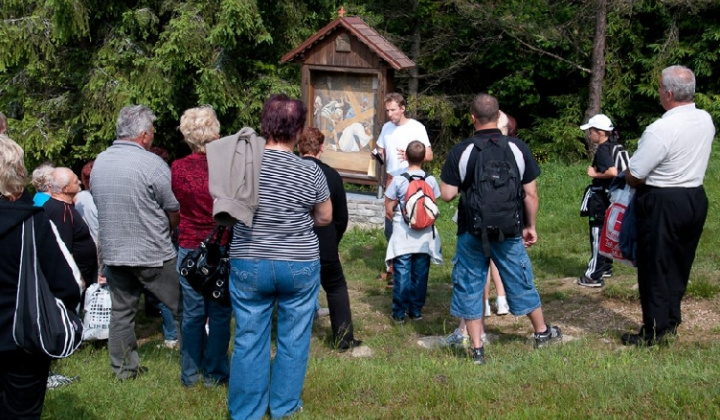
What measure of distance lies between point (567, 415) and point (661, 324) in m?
1.93

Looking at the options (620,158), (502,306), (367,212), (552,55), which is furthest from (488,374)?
(552,55)

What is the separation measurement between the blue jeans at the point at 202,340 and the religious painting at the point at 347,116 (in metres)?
6.93

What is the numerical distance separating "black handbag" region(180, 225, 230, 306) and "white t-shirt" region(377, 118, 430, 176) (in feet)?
13.9

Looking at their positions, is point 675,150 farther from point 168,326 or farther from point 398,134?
point 168,326

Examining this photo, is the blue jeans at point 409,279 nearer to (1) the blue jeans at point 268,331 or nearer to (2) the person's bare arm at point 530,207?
(2) the person's bare arm at point 530,207

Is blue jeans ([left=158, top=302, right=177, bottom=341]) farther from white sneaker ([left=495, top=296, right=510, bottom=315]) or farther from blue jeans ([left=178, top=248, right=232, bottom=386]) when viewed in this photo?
white sneaker ([left=495, top=296, right=510, bottom=315])

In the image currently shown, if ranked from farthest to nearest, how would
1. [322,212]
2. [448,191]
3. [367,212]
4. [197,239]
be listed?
[367,212], [448,191], [197,239], [322,212]

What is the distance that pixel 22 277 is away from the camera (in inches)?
136

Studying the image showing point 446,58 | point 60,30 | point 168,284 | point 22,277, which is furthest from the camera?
point 446,58

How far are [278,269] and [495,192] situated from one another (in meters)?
1.82

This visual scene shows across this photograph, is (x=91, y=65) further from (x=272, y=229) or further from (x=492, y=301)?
(x=272, y=229)

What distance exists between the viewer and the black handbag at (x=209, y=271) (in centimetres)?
475

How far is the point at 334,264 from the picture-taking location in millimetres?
6438

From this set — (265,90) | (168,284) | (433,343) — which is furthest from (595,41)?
(168,284)
